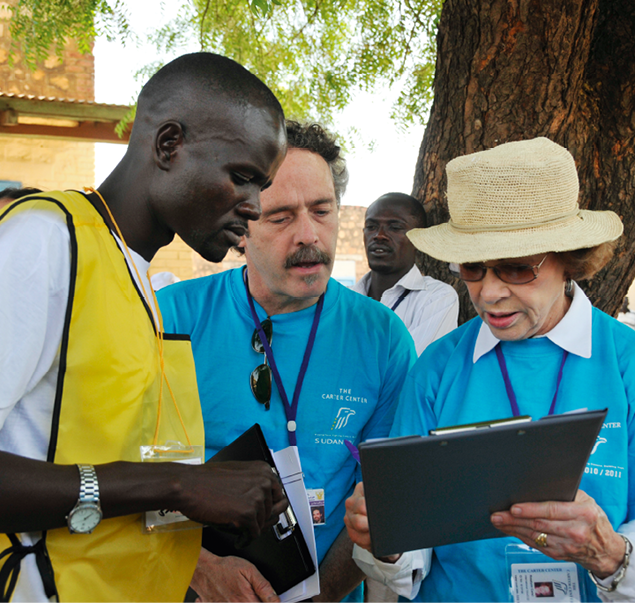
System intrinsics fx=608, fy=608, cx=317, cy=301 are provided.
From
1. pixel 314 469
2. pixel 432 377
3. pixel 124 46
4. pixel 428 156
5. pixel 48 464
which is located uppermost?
pixel 124 46

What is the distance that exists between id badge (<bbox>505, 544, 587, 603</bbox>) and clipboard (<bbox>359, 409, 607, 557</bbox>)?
236mm

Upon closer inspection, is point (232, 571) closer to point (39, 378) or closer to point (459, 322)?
point (39, 378)

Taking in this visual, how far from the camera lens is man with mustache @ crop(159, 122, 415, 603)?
228 cm

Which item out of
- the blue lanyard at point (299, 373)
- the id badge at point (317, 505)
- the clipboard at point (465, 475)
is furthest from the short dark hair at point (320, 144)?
the clipboard at point (465, 475)

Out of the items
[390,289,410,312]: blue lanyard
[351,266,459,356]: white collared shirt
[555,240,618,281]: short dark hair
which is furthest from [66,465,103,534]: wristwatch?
[390,289,410,312]: blue lanyard

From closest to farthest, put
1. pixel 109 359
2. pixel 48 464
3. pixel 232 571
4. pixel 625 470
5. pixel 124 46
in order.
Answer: pixel 48 464, pixel 109 359, pixel 625 470, pixel 232 571, pixel 124 46

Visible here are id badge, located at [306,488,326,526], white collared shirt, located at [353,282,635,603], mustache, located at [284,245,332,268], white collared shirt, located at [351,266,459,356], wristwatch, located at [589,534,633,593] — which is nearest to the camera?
A: wristwatch, located at [589,534,633,593]

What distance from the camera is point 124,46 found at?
502cm

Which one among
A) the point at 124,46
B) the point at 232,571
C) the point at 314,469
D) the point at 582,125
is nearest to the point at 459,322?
the point at 582,125

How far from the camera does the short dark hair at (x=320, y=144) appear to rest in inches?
99.6

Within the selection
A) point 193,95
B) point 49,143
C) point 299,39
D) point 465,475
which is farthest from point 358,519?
point 49,143

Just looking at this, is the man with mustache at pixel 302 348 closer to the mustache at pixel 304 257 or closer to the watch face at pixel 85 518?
the mustache at pixel 304 257

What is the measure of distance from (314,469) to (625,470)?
105 cm

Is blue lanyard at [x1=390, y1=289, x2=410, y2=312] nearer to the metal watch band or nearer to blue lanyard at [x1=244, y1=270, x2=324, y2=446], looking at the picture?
blue lanyard at [x1=244, y1=270, x2=324, y2=446]
